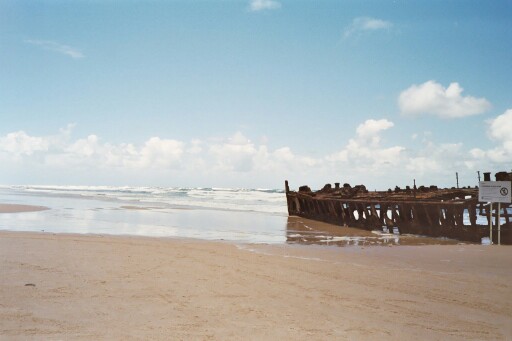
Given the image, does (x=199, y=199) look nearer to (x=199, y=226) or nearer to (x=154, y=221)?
(x=154, y=221)

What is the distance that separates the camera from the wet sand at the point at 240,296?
4.82m

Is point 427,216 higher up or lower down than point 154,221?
higher up

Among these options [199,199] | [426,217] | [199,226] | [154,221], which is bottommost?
[199,226]

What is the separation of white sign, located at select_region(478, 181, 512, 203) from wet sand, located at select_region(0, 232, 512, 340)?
13.5ft

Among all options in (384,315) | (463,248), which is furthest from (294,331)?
(463,248)

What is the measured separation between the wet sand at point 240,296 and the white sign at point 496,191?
4.12m

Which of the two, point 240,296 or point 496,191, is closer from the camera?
point 240,296

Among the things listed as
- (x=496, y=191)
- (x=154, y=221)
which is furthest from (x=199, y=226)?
(x=496, y=191)

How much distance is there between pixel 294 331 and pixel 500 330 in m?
2.52

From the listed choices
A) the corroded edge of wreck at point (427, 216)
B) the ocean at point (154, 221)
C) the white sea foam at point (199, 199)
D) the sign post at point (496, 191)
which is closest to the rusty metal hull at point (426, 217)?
the corroded edge of wreck at point (427, 216)

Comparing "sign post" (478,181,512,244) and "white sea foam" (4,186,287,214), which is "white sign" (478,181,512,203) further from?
"white sea foam" (4,186,287,214)

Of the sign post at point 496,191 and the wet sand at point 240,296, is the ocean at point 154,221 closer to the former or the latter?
the wet sand at point 240,296

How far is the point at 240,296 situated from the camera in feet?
20.5

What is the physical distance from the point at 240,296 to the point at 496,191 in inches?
443
